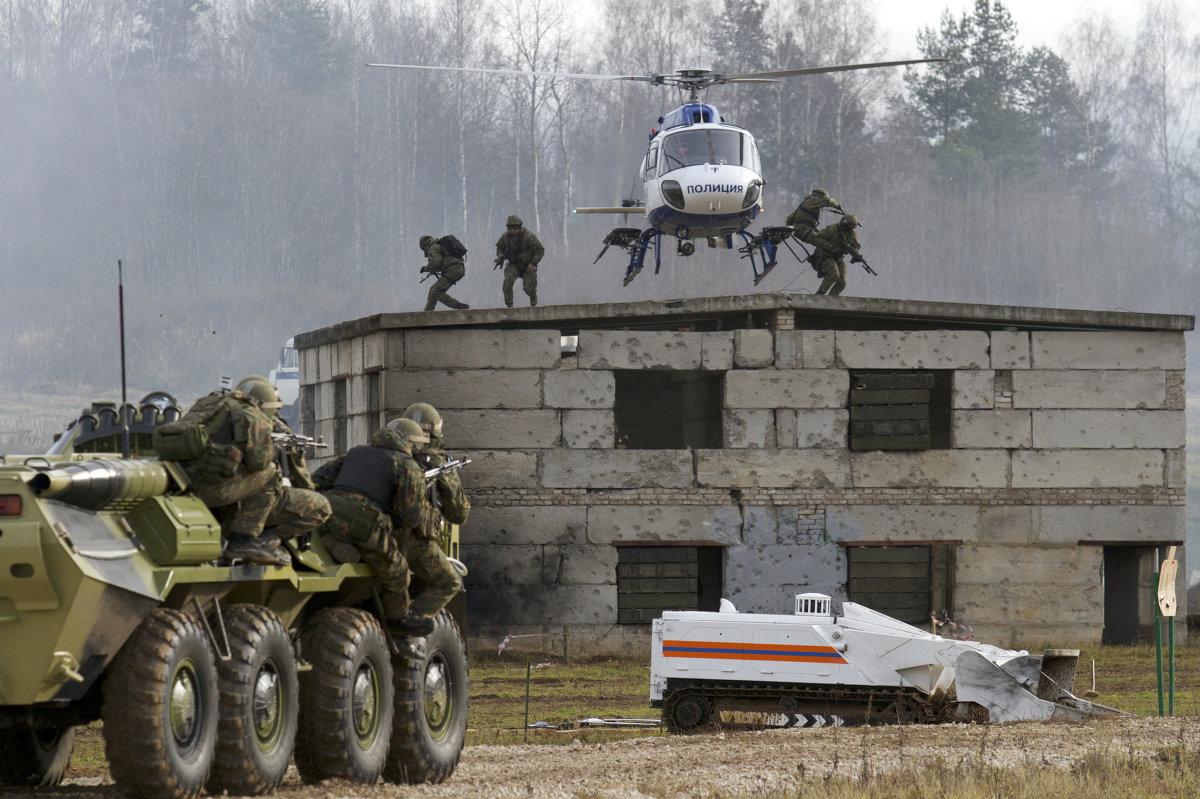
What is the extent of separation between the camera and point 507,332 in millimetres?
23375

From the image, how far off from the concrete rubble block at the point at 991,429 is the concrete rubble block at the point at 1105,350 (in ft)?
2.83

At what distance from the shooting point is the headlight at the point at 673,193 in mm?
28047

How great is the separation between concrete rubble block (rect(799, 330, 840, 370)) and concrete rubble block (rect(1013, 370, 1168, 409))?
2716 mm

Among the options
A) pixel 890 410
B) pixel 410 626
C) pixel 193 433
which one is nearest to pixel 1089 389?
pixel 890 410

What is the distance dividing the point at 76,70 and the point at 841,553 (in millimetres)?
74890

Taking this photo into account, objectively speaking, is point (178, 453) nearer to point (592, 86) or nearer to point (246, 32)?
point (592, 86)

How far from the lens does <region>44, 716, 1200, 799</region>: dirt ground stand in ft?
32.0

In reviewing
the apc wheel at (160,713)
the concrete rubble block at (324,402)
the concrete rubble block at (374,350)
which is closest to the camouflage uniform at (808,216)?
the concrete rubble block at (374,350)

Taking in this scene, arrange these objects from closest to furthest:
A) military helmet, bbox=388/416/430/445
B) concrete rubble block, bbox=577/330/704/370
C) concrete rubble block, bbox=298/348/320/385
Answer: military helmet, bbox=388/416/430/445
concrete rubble block, bbox=577/330/704/370
concrete rubble block, bbox=298/348/320/385

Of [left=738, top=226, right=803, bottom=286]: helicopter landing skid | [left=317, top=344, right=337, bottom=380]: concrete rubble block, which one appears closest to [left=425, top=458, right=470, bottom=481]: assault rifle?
[left=317, top=344, right=337, bottom=380]: concrete rubble block

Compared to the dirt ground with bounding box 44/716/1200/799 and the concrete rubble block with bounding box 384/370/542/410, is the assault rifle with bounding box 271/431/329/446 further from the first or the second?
the concrete rubble block with bounding box 384/370/542/410

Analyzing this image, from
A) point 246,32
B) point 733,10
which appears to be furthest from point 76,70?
point 733,10

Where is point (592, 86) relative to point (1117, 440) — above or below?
above

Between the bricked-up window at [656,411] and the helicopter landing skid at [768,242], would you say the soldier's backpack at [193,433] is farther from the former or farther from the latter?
the helicopter landing skid at [768,242]
